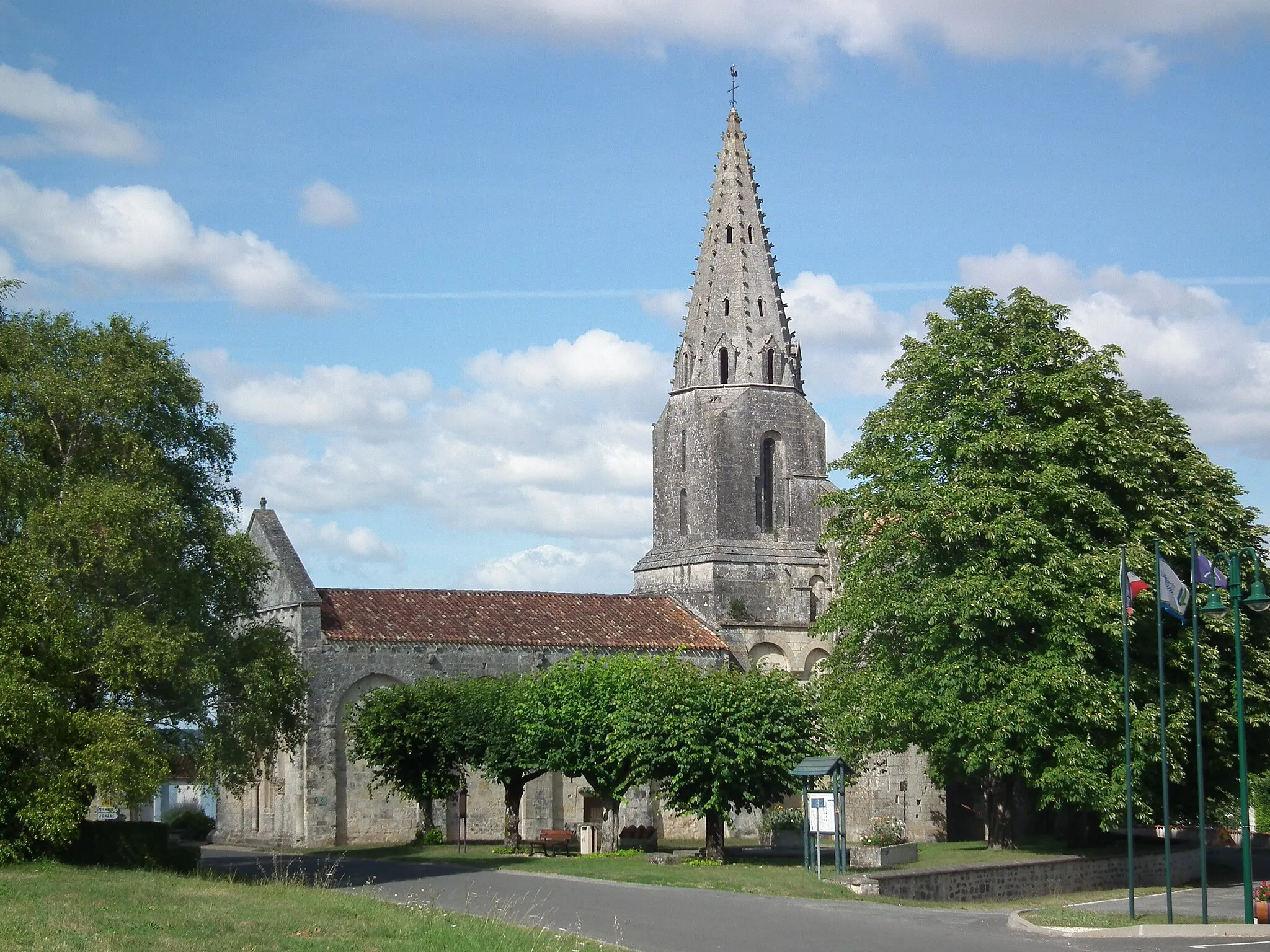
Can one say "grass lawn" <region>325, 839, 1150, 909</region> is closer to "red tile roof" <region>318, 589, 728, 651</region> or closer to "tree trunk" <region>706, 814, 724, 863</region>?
"tree trunk" <region>706, 814, 724, 863</region>

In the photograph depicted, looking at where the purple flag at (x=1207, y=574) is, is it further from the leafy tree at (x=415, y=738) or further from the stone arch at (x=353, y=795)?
the stone arch at (x=353, y=795)

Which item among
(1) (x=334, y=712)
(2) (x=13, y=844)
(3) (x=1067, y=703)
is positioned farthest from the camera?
(1) (x=334, y=712)

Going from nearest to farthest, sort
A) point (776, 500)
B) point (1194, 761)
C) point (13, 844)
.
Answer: point (13, 844)
point (1194, 761)
point (776, 500)

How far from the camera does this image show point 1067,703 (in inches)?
1342

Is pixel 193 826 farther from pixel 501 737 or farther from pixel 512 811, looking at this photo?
pixel 501 737

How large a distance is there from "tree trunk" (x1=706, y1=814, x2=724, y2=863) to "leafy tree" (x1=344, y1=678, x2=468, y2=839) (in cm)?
853

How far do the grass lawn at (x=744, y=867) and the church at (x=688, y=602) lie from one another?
5158 mm

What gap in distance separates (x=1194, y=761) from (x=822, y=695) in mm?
9014

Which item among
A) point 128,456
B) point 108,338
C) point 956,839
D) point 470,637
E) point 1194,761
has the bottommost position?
point 956,839

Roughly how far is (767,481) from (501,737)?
16677mm

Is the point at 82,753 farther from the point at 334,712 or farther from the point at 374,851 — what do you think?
the point at 334,712

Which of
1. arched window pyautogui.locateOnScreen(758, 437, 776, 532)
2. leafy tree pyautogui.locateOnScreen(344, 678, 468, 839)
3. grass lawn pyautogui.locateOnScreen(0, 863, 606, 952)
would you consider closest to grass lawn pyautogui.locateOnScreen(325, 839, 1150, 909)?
leafy tree pyautogui.locateOnScreen(344, 678, 468, 839)

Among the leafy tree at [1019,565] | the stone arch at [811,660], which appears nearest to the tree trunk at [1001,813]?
the leafy tree at [1019,565]

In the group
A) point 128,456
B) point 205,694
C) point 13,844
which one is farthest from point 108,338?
point 13,844
